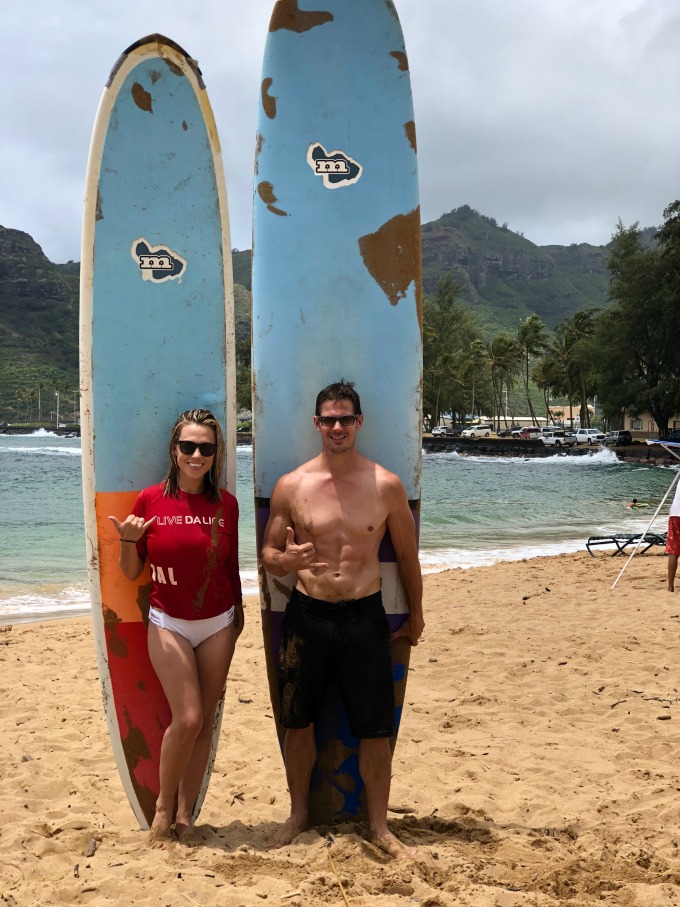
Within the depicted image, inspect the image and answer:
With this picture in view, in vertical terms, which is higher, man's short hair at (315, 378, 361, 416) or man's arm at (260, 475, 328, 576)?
man's short hair at (315, 378, 361, 416)

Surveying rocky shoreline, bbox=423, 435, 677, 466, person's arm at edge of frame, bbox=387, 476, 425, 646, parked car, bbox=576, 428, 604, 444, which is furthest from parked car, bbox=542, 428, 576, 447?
person's arm at edge of frame, bbox=387, 476, 425, 646

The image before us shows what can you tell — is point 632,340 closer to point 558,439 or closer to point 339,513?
point 558,439

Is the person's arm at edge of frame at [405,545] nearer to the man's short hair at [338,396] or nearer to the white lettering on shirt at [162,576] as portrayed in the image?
the man's short hair at [338,396]

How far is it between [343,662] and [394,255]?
5.27 feet

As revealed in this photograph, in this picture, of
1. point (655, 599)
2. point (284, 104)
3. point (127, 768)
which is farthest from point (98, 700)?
point (655, 599)

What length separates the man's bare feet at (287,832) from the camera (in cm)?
263

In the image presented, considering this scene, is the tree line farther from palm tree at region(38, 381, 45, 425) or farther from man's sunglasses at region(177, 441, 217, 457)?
palm tree at region(38, 381, 45, 425)

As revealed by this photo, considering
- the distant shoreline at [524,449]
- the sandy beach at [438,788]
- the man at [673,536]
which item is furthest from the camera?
the distant shoreline at [524,449]

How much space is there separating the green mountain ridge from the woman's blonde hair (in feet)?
189

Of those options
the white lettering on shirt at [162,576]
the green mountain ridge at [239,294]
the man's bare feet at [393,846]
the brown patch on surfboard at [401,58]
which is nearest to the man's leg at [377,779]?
the man's bare feet at [393,846]

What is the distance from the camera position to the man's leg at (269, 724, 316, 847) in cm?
267

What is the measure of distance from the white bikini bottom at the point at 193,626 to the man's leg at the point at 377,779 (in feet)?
2.10

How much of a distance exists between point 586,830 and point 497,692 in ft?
6.18

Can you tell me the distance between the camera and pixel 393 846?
8.37 feet
